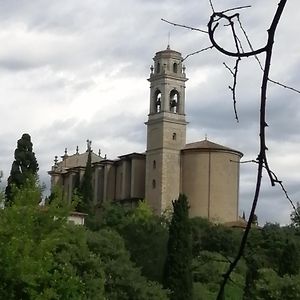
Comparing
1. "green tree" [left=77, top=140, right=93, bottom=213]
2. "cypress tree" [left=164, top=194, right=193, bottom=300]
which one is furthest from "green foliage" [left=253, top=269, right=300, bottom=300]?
"green tree" [left=77, top=140, right=93, bottom=213]

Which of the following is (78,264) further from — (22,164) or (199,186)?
(199,186)

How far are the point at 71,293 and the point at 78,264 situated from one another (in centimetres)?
309

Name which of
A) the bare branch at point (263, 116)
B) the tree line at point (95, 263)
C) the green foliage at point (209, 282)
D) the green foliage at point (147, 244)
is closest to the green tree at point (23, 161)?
the green foliage at point (147, 244)

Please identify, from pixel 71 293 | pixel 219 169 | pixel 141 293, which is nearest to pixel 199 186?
pixel 219 169

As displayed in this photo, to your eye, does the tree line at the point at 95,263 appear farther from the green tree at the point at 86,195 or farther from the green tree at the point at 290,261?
the green tree at the point at 86,195

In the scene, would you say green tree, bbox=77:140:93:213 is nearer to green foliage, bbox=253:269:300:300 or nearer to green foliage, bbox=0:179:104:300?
green foliage, bbox=253:269:300:300

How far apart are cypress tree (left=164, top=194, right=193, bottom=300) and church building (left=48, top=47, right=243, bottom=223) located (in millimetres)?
27223

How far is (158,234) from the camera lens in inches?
1336

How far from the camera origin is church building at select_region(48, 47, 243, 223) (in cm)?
5966

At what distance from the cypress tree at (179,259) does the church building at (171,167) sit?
27223 millimetres

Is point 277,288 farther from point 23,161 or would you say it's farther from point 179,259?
point 23,161

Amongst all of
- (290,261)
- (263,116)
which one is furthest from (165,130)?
(263,116)

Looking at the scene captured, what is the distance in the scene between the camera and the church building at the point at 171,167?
59.7 m

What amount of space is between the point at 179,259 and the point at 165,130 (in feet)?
115
